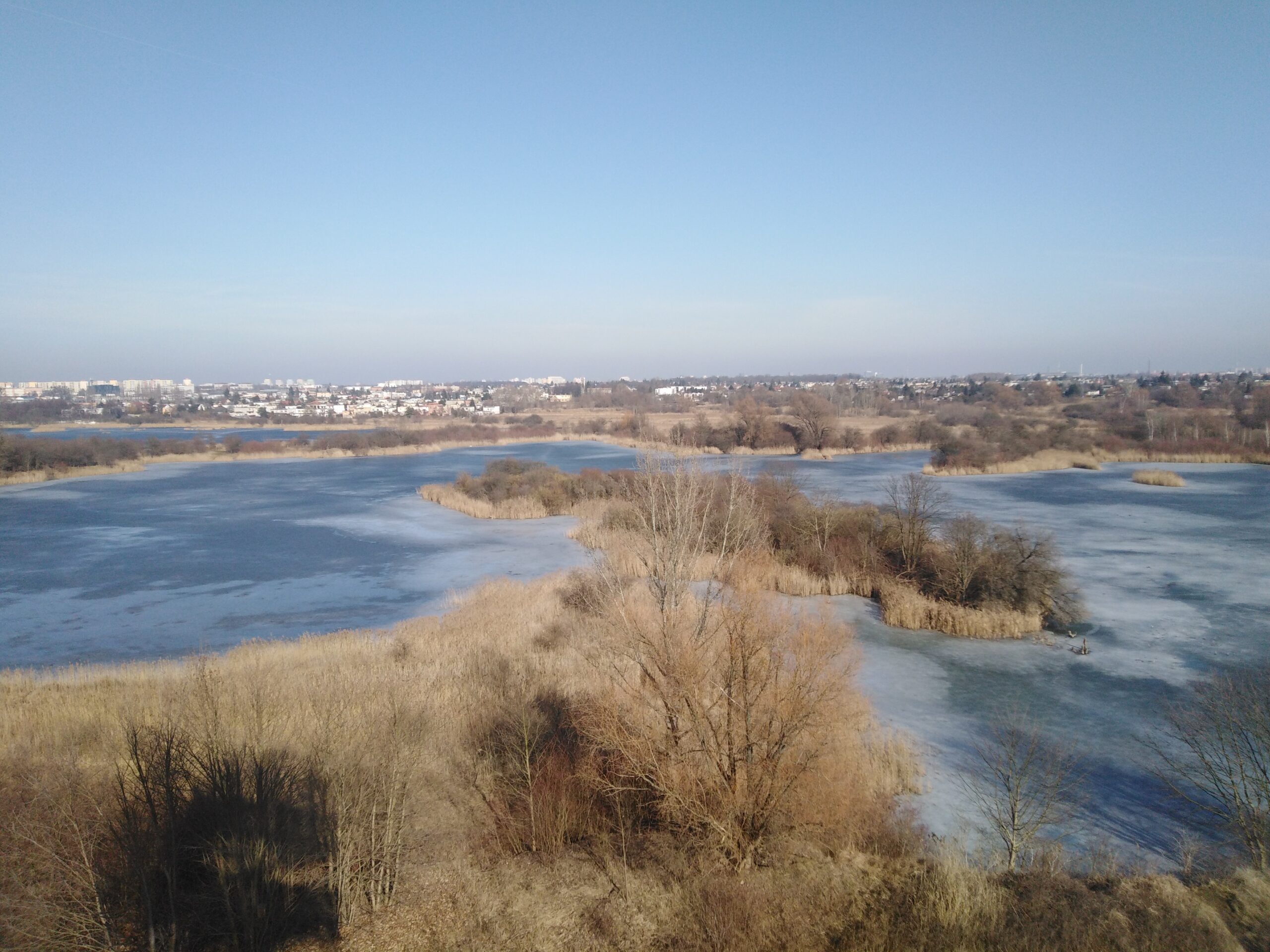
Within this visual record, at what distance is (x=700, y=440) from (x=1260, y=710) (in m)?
31.9

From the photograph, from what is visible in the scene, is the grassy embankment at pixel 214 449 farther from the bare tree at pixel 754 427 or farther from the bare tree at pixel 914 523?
the bare tree at pixel 914 523

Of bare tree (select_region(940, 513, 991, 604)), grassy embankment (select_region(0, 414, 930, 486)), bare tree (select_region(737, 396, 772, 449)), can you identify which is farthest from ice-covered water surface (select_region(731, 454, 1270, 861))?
bare tree (select_region(737, 396, 772, 449))

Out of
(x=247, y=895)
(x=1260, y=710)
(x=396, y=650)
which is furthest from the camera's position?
(x=396, y=650)

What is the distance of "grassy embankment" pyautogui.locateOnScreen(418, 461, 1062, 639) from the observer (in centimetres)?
1308

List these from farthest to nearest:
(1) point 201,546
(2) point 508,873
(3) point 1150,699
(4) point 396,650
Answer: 1. (1) point 201,546
2. (4) point 396,650
3. (3) point 1150,699
4. (2) point 508,873

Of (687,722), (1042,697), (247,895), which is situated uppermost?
(687,722)

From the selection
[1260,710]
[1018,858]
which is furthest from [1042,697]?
[1018,858]

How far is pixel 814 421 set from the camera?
4369 cm

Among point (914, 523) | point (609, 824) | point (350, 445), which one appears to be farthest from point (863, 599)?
point (350, 445)

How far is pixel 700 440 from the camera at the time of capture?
38.7 meters

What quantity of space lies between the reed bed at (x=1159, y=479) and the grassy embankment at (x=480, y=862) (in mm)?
26816

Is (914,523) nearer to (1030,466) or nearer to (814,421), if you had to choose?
(1030,466)

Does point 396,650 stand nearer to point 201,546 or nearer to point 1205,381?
point 201,546

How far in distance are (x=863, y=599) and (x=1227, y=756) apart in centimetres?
891
